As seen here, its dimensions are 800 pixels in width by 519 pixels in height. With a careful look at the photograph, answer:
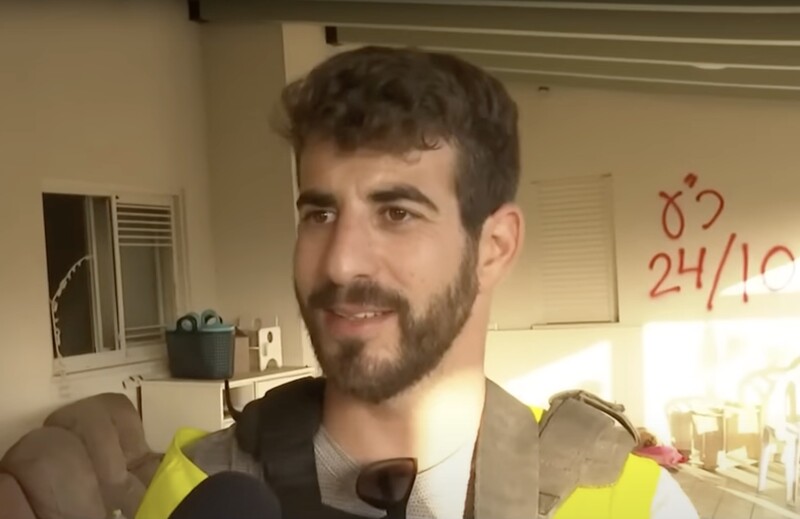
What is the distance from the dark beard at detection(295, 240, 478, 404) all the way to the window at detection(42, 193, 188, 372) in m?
1.60

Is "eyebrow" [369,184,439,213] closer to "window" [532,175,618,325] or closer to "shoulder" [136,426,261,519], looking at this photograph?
"shoulder" [136,426,261,519]

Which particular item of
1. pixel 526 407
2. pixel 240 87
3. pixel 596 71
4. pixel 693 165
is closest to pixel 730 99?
pixel 693 165

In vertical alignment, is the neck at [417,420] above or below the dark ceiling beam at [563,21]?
below

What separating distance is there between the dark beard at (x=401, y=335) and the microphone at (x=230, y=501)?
0.24ft

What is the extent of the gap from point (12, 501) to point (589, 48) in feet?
5.48

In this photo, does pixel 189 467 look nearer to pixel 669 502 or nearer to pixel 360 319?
pixel 360 319

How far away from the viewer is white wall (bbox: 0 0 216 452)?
5.68ft

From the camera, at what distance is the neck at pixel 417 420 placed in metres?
0.43

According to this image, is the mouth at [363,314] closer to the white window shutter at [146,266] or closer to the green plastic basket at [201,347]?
the green plastic basket at [201,347]

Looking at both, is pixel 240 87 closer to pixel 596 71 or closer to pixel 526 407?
pixel 596 71

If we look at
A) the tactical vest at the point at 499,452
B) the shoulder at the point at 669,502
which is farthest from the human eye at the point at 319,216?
the shoulder at the point at 669,502

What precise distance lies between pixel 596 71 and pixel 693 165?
0.63 meters

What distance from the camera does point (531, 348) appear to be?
10.3 ft


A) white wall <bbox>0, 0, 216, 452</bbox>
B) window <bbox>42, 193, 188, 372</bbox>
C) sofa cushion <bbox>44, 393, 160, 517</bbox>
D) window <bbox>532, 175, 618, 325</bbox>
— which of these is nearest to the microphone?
sofa cushion <bbox>44, 393, 160, 517</bbox>
